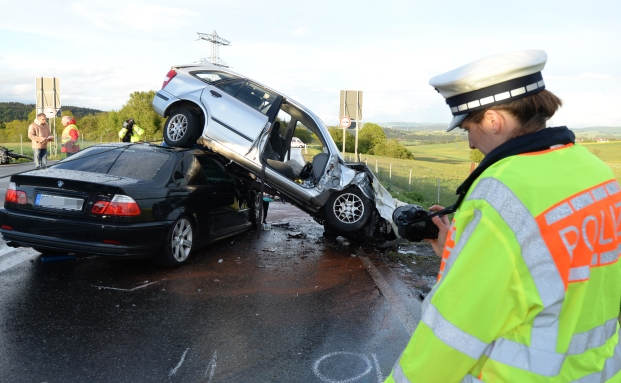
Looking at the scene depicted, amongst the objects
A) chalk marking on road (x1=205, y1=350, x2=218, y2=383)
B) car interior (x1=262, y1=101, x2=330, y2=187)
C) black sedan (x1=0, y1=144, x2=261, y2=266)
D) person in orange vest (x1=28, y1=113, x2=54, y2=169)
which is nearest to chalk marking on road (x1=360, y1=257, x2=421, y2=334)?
chalk marking on road (x1=205, y1=350, x2=218, y2=383)

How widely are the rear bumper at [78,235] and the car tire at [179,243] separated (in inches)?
11.9

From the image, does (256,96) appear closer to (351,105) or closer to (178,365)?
(178,365)

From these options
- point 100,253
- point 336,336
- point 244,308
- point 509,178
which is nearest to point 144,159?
point 100,253

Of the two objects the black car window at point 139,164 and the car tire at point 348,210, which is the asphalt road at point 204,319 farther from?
the black car window at point 139,164

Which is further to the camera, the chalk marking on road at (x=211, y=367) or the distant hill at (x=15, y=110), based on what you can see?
the distant hill at (x=15, y=110)

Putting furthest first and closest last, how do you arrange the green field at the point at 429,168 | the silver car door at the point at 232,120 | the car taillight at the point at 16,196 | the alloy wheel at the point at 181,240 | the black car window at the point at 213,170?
the green field at the point at 429,168 → the silver car door at the point at 232,120 → the black car window at the point at 213,170 → the alloy wheel at the point at 181,240 → the car taillight at the point at 16,196

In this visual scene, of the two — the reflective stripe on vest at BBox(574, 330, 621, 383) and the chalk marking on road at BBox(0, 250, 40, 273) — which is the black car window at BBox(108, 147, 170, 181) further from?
the reflective stripe on vest at BBox(574, 330, 621, 383)

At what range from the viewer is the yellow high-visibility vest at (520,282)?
1204mm

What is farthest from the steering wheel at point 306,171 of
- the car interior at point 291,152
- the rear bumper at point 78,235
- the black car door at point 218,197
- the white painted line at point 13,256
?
the white painted line at point 13,256

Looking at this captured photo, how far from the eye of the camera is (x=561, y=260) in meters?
1.23

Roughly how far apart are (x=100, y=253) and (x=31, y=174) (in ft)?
3.94

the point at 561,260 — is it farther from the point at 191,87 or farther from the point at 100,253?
the point at 191,87

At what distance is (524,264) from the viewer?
3.94 feet

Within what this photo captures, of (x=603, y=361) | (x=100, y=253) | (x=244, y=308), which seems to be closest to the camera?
(x=603, y=361)
